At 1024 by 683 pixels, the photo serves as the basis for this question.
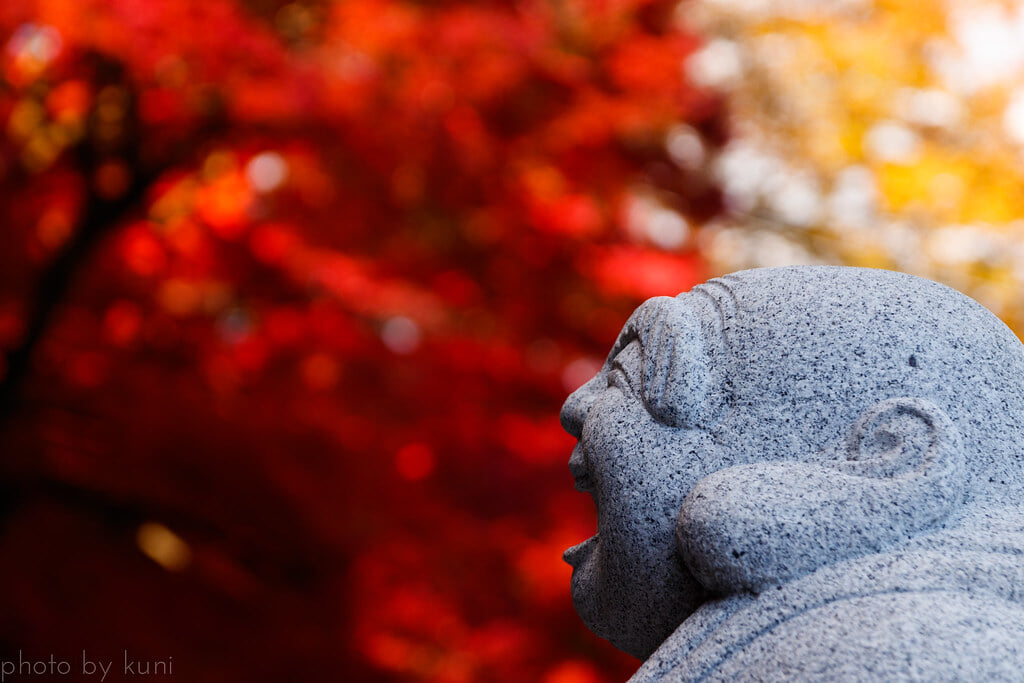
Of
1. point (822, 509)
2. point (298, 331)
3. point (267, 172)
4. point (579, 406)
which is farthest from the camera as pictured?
point (267, 172)

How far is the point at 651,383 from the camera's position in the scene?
5.06 feet

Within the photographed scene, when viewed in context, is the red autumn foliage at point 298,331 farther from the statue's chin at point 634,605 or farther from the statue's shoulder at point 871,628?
the statue's shoulder at point 871,628

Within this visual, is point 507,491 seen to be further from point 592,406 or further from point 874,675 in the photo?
point 874,675

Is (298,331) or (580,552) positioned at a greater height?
(298,331)

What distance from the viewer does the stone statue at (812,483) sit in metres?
1.24

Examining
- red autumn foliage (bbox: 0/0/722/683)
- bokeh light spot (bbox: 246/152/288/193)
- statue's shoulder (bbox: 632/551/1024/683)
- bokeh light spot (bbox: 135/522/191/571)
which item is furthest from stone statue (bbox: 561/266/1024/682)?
bokeh light spot (bbox: 246/152/288/193)

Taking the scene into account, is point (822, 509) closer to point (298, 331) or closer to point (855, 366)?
point (855, 366)

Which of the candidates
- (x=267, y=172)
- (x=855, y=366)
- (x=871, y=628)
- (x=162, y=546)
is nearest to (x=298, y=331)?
(x=267, y=172)

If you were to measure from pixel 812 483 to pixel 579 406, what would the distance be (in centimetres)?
56

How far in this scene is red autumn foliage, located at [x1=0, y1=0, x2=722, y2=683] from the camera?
356cm

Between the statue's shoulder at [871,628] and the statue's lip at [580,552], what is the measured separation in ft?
1.36

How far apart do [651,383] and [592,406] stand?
20cm

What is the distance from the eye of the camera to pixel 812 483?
4.37ft

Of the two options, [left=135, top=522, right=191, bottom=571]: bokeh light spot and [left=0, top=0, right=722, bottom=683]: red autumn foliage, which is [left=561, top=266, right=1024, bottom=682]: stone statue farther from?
[left=135, top=522, right=191, bottom=571]: bokeh light spot
